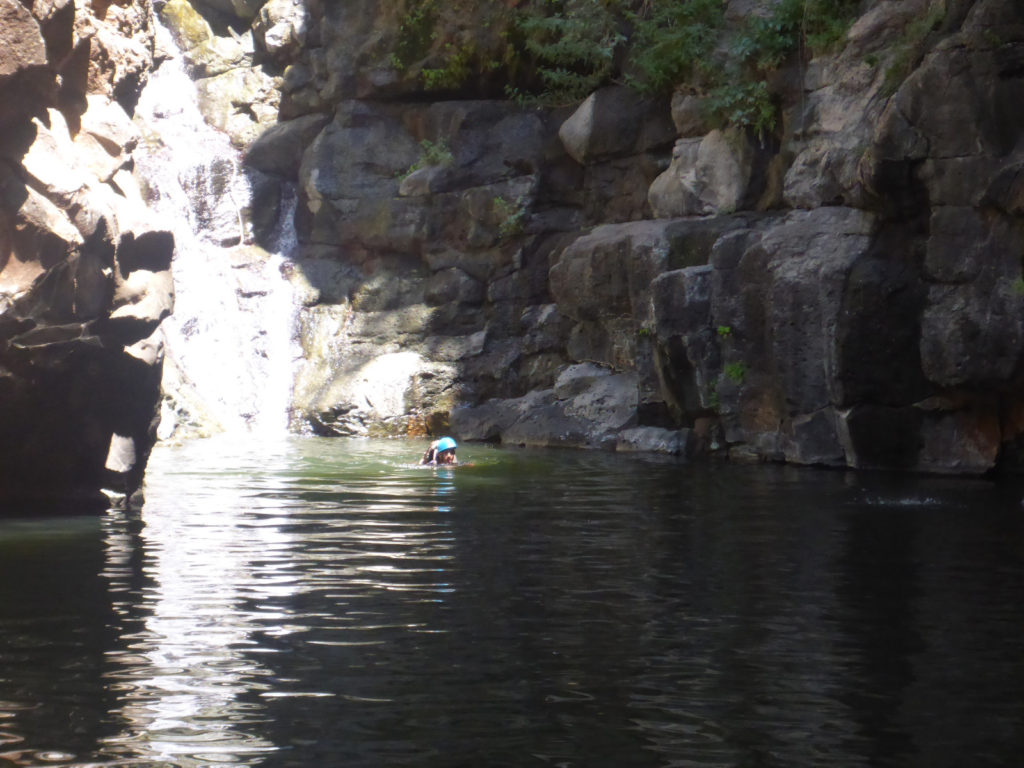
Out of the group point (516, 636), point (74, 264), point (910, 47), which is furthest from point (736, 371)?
point (516, 636)

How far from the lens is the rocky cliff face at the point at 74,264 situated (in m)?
9.72

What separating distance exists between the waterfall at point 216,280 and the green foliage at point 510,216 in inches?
206

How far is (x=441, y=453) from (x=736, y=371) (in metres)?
4.69

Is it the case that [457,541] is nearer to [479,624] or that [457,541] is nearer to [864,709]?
[479,624]

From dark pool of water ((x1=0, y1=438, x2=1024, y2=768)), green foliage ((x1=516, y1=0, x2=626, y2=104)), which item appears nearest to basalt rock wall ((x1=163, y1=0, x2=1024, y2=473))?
green foliage ((x1=516, y1=0, x2=626, y2=104))

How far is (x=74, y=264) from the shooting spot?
10227 mm

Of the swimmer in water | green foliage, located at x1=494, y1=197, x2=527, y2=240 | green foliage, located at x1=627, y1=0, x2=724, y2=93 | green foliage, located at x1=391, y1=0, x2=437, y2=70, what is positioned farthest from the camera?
green foliage, located at x1=391, y1=0, x2=437, y2=70

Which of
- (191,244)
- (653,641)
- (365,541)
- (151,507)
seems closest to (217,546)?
(365,541)

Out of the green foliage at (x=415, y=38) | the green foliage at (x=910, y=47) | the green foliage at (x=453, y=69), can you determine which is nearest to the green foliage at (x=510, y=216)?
the green foliage at (x=453, y=69)

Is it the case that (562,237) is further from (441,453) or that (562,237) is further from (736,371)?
(441,453)

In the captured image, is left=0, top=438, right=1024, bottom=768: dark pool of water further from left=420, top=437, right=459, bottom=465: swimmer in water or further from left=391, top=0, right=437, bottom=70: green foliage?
left=391, top=0, right=437, bottom=70: green foliage

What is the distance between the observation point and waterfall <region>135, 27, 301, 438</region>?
25.4m

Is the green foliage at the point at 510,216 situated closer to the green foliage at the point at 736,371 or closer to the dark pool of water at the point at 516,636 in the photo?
the green foliage at the point at 736,371

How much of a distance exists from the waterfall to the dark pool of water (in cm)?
1372
